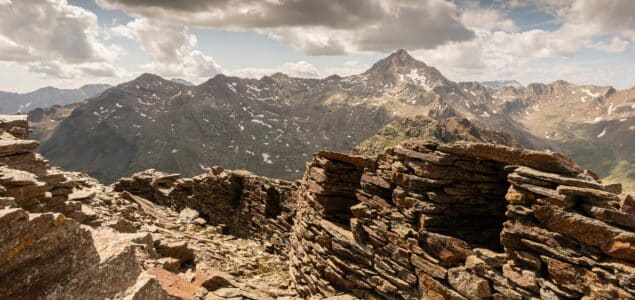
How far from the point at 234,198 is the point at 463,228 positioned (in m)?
31.4

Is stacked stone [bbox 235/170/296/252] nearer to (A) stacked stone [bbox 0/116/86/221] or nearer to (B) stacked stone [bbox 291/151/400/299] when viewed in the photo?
(B) stacked stone [bbox 291/151/400/299]

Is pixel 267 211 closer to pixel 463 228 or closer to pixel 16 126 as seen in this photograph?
pixel 16 126

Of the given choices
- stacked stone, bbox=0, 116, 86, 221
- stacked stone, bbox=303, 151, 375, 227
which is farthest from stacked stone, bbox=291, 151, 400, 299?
stacked stone, bbox=0, 116, 86, 221

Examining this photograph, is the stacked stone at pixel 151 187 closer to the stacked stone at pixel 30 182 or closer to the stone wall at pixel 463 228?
the stacked stone at pixel 30 182

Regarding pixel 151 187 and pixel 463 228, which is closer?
pixel 463 228

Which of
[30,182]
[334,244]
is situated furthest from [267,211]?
[30,182]

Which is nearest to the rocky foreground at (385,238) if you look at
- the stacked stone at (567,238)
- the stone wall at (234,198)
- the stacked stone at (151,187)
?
the stacked stone at (567,238)

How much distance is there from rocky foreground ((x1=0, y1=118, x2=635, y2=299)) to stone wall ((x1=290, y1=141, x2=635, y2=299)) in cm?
5

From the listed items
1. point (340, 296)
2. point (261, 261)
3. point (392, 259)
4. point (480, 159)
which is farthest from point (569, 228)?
point (261, 261)

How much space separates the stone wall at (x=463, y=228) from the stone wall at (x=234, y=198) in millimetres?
10707

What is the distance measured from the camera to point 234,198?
43031mm

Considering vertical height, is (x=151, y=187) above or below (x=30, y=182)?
below

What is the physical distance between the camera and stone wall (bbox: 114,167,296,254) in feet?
118

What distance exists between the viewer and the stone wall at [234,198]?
118 ft
